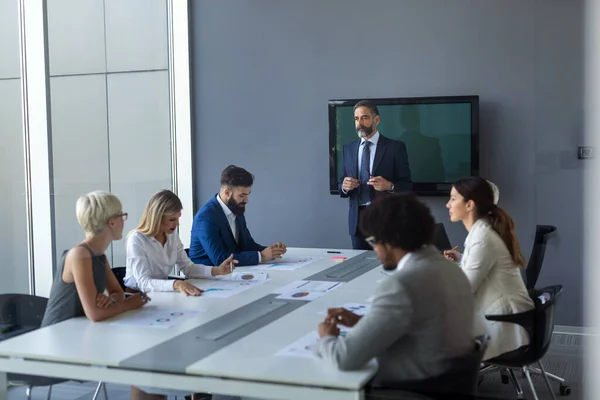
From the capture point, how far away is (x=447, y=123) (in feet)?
14.0

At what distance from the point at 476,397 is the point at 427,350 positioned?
0.46 m

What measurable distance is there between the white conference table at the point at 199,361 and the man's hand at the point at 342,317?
0.31 feet

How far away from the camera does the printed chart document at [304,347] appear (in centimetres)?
221

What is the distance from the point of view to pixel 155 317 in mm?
2754

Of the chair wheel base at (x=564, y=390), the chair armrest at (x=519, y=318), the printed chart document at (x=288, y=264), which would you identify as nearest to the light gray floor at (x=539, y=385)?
the chair wheel base at (x=564, y=390)

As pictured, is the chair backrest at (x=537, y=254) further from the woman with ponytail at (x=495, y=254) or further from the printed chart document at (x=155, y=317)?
the printed chart document at (x=155, y=317)

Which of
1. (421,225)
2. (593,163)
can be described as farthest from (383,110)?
(421,225)

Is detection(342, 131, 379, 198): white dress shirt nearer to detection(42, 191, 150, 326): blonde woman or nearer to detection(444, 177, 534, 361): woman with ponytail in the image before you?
detection(444, 177, 534, 361): woman with ponytail

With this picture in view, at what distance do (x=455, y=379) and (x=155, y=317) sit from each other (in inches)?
47.0

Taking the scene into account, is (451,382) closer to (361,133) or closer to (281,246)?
(361,133)

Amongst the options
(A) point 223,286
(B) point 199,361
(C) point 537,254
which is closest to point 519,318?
(C) point 537,254

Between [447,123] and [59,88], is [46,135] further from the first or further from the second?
[447,123]

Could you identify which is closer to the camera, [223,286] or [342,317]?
[342,317]

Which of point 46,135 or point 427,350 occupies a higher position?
point 46,135
